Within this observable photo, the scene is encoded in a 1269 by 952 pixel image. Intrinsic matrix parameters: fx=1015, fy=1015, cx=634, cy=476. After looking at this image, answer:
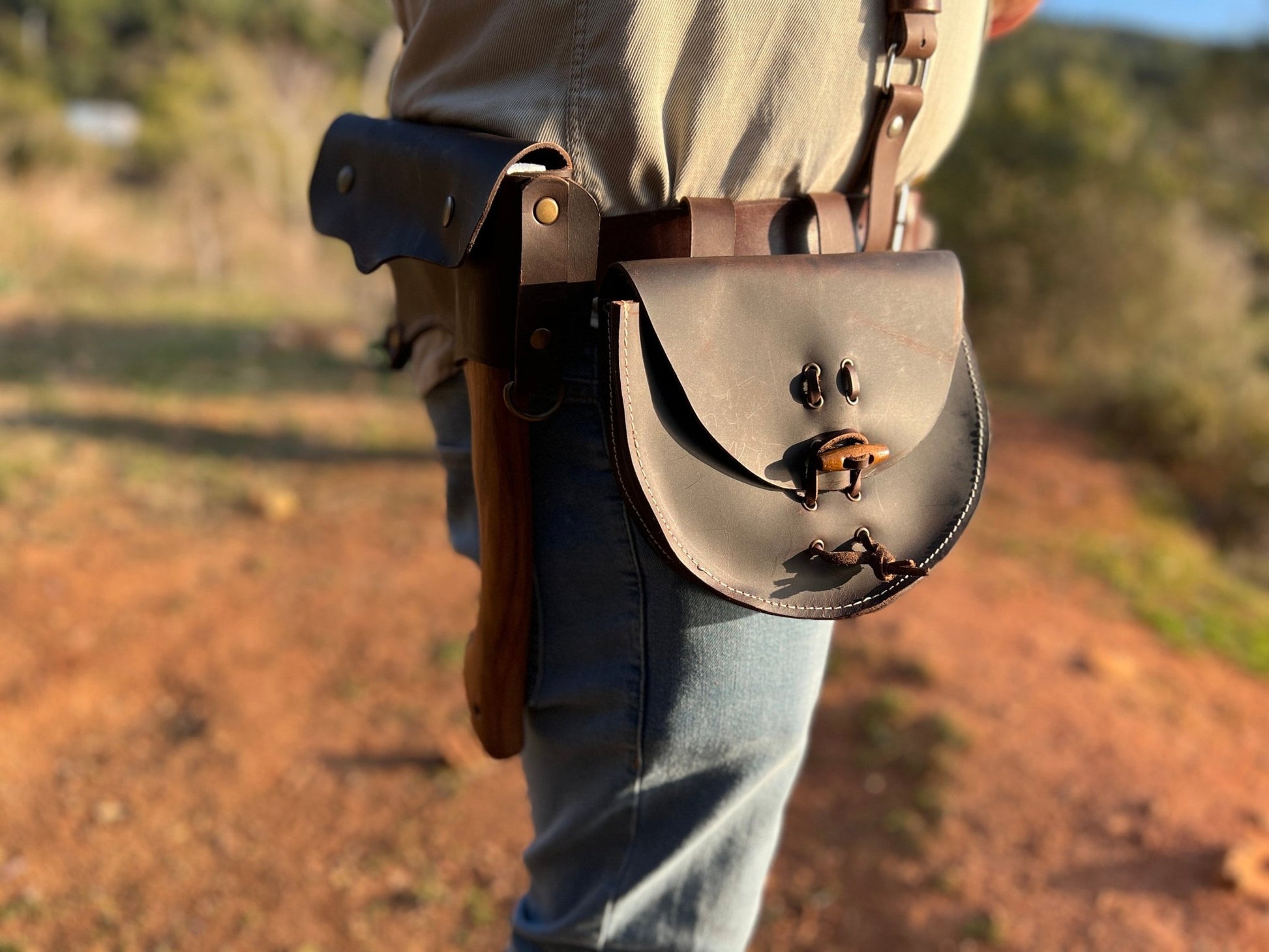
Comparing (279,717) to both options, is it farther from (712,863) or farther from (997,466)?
(997,466)

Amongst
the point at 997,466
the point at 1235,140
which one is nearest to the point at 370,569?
the point at 997,466

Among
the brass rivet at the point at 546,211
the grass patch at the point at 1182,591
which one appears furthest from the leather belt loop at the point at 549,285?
the grass patch at the point at 1182,591

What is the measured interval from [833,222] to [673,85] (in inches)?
8.6

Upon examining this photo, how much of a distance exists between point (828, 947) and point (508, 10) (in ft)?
6.40

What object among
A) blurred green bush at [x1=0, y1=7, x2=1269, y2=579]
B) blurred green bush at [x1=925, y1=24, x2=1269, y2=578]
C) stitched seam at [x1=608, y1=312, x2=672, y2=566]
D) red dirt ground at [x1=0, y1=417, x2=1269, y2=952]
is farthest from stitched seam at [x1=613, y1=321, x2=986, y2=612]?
blurred green bush at [x1=925, y1=24, x2=1269, y2=578]

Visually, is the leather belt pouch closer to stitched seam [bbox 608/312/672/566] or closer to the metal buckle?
stitched seam [bbox 608/312/672/566]

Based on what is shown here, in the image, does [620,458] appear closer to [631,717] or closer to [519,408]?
[519,408]

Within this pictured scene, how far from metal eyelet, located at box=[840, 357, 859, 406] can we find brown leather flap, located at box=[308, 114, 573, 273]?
33 centimetres

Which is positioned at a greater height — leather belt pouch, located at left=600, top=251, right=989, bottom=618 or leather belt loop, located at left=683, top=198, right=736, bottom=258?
leather belt loop, located at left=683, top=198, right=736, bottom=258

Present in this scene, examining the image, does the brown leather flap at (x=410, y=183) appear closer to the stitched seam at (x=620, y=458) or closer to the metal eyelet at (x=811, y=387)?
the stitched seam at (x=620, y=458)

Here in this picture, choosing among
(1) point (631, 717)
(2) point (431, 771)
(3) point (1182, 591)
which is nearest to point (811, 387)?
(1) point (631, 717)

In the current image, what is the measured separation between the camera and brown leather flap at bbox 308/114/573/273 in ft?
3.05

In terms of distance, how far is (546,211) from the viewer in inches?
36.1

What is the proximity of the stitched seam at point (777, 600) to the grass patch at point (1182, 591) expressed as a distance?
3.06m
